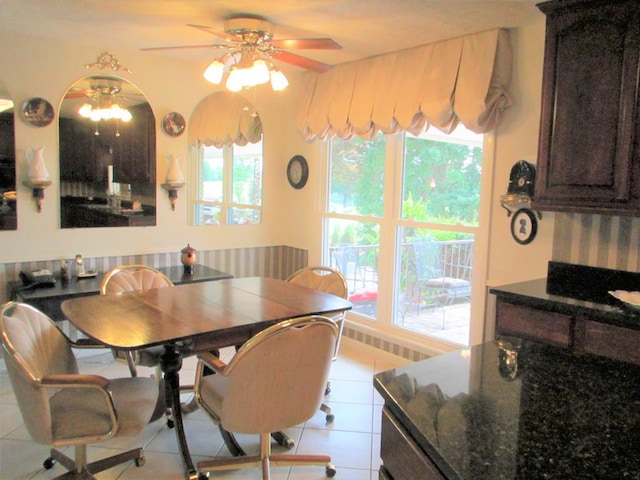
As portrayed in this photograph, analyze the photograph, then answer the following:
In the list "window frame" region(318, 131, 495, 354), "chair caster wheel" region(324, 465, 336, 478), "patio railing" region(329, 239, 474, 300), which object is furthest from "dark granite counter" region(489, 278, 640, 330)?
"chair caster wheel" region(324, 465, 336, 478)

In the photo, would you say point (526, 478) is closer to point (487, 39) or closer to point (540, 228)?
point (540, 228)

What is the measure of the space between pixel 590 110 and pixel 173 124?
316 centimetres

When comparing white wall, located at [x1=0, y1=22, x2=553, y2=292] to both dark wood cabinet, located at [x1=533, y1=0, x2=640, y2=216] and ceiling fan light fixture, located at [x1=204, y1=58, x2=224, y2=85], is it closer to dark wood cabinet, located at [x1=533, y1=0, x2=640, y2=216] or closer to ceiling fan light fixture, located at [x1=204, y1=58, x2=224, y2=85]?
dark wood cabinet, located at [x1=533, y1=0, x2=640, y2=216]

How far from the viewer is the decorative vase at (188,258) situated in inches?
162

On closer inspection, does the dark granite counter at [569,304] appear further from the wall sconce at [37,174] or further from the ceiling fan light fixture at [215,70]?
the wall sconce at [37,174]

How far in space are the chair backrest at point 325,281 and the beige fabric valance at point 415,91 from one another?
1.18 metres

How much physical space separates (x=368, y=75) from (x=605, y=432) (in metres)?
3.30

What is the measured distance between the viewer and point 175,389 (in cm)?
251

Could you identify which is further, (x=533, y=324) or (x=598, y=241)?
(x=598, y=241)

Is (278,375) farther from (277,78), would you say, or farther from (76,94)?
(76,94)

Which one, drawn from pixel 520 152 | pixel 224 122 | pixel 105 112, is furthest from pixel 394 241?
pixel 105 112

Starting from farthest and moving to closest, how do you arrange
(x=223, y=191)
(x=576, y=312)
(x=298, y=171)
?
(x=298, y=171)
(x=223, y=191)
(x=576, y=312)

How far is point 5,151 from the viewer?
351 cm

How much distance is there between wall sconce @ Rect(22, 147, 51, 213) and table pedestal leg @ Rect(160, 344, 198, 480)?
194cm
